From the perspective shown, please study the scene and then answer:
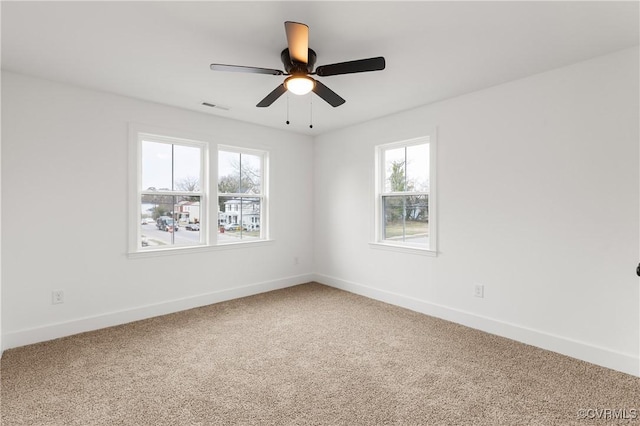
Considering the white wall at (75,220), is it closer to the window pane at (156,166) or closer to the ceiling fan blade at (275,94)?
the window pane at (156,166)

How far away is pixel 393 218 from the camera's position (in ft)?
14.0

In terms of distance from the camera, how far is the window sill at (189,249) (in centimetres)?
355

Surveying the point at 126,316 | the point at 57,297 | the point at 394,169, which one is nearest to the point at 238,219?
the point at 126,316

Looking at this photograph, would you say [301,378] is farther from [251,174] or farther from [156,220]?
[251,174]

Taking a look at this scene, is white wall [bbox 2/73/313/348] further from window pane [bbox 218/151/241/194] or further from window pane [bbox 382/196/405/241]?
window pane [bbox 382/196/405/241]

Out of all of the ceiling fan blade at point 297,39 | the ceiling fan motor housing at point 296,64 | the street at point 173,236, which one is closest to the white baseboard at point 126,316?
the street at point 173,236

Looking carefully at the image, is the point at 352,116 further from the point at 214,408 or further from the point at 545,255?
the point at 214,408

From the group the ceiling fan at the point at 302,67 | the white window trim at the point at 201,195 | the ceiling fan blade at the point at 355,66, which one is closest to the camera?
the ceiling fan at the point at 302,67

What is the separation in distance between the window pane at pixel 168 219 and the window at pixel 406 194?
2.45 meters

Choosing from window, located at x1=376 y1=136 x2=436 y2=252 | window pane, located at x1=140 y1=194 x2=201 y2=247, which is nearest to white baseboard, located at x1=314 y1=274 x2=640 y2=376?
window, located at x1=376 y1=136 x2=436 y2=252

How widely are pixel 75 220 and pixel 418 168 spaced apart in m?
3.79

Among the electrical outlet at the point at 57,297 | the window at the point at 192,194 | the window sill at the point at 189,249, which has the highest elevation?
the window at the point at 192,194

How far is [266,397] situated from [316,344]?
34.3 inches

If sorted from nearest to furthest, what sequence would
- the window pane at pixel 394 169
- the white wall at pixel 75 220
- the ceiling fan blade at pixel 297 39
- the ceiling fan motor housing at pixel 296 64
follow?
the ceiling fan blade at pixel 297 39, the ceiling fan motor housing at pixel 296 64, the white wall at pixel 75 220, the window pane at pixel 394 169
